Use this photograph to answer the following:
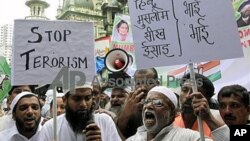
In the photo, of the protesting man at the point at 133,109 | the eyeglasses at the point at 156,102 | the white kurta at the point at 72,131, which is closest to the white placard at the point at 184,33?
the eyeglasses at the point at 156,102

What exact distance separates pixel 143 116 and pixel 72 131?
2.61 feet

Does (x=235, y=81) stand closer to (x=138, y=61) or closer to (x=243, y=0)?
(x=243, y=0)

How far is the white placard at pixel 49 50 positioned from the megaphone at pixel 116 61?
2.24m

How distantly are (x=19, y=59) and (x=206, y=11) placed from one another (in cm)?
174

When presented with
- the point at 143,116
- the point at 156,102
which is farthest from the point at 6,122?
the point at 156,102

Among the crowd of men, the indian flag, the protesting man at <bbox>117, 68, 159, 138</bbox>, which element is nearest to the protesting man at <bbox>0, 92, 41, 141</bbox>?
the crowd of men

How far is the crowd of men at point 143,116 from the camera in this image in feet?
10.7

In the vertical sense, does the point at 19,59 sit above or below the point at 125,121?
above

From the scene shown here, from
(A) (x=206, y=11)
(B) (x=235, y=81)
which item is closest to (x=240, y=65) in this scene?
(B) (x=235, y=81)

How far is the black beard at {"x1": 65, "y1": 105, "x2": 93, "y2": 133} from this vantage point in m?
3.74

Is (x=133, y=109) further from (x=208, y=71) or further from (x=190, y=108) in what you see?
(x=208, y=71)

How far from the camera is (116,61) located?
625 centimetres

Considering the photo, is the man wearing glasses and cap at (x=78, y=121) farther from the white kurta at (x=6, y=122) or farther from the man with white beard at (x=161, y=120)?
the white kurta at (x=6, y=122)

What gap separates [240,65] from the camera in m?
6.11
